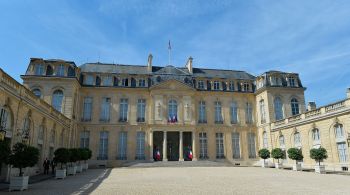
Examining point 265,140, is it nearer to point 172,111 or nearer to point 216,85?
point 216,85

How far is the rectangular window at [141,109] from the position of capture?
3134 cm

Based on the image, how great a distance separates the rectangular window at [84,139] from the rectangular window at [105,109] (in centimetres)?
222

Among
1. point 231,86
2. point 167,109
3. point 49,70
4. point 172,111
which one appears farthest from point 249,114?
point 49,70

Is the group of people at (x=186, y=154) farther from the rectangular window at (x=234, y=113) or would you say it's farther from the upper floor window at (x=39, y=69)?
the upper floor window at (x=39, y=69)

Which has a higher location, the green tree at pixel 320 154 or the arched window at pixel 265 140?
the arched window at pixel 265 140

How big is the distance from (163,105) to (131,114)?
3.67 metres

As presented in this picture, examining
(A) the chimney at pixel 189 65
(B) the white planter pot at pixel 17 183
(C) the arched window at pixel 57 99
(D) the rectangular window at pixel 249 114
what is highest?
(A) the chimney at pixel 189 65

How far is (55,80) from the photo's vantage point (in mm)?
27531

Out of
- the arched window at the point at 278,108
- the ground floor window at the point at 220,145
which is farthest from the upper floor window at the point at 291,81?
the ground floor window at the point at 220,145

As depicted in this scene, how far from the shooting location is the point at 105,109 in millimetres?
31141

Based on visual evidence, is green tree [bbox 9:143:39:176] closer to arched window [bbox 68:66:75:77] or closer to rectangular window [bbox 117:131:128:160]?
arched window [bbox 68:66:75:77]

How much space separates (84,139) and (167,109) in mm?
9443

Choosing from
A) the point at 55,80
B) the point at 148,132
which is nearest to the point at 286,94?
the point at 148,132

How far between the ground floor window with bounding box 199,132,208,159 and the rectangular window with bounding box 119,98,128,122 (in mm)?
8695
